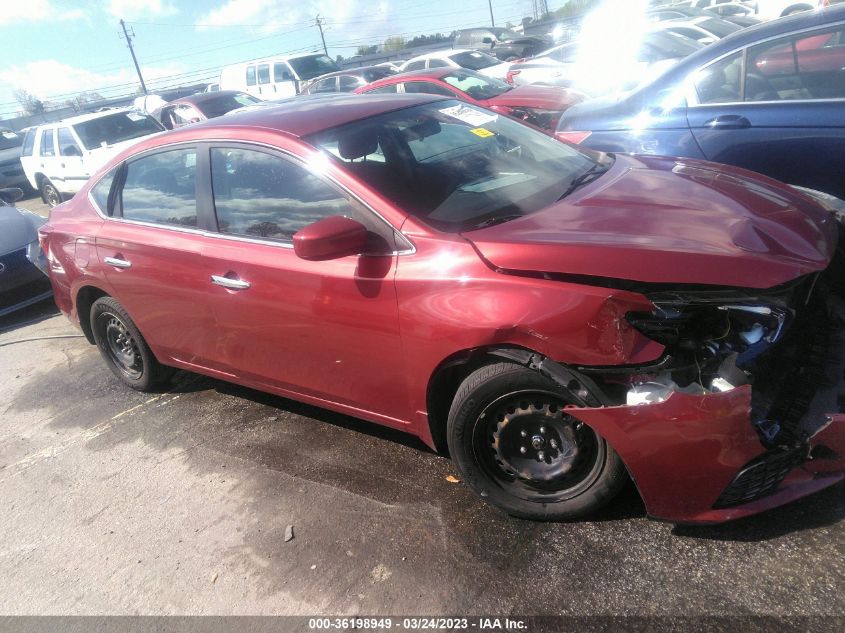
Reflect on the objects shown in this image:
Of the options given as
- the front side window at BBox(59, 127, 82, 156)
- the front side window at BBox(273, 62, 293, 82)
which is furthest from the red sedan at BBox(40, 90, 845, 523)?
the front side window at BBox(273, 62, 293, 82)

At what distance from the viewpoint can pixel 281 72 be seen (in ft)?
61.9

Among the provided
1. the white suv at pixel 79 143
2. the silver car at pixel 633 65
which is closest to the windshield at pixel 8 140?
the white suv at pixel 79 143

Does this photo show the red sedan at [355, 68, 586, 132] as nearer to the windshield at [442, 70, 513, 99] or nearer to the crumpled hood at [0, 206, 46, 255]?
the windshield at [442, 70, 513, 99]

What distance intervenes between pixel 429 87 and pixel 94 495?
8.69 meters

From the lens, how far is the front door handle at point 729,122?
416 centimetres

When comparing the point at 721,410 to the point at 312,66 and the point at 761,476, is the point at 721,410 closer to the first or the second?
the point at 761,476

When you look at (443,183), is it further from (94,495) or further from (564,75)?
(564,75)

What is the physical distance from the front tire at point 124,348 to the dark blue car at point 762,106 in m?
3.50

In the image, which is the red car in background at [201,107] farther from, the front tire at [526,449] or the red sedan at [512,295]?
the front tire at [526,449]

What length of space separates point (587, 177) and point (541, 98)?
6233mm

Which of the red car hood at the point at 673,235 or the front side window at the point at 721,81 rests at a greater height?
the front side window at the point at 721,81

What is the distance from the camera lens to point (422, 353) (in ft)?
8.57

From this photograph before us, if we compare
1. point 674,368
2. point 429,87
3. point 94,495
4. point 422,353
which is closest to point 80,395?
point 94,495

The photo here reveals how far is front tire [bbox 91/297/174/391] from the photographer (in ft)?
13.5
